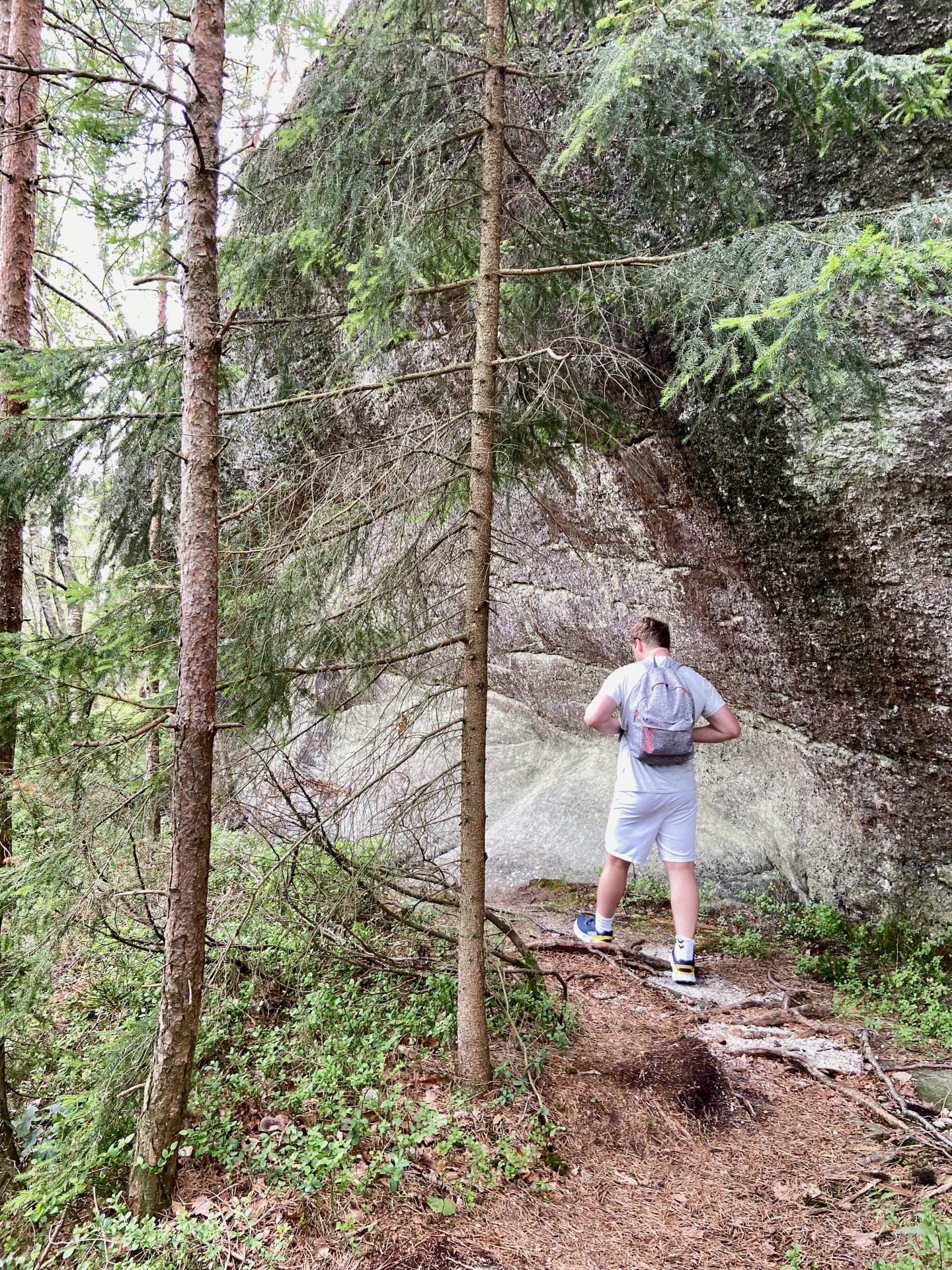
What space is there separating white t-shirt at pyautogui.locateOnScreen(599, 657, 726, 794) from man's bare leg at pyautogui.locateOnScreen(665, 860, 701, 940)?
53 centimetres

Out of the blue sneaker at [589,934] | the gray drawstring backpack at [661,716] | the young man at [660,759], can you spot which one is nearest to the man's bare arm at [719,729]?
the young man at [660,759]

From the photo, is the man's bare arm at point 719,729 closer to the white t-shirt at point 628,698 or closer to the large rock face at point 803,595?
the white t-shirt at point 628,698

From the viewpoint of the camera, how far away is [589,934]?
5.80m

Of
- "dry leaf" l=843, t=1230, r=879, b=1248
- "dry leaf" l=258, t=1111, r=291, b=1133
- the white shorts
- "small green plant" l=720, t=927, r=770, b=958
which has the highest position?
the white shorts

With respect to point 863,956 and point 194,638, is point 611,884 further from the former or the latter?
point 194,638

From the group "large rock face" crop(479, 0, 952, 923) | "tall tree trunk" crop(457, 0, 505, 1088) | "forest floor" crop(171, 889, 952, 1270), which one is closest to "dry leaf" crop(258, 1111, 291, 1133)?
"forest floor" crop(171, 889, 952, 1270)

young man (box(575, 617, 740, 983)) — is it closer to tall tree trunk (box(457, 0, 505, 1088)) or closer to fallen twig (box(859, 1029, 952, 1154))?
fallen twig (box(859, 1029, 952, 1154))

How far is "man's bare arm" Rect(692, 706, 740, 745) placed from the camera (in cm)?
548

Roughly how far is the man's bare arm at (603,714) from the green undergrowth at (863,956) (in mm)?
2207

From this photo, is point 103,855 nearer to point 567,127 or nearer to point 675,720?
point 675,720

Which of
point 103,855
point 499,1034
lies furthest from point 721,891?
point 103,855

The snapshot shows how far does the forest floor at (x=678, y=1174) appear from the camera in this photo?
3164 millimetres

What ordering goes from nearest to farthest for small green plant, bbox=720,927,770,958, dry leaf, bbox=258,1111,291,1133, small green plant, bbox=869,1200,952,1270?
small green plant, bbox=869,1200,952,1270 < dry leaf, bbox=258,1111,291,1133 < small green plant, bbox=720,927,770,958

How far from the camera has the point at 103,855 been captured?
413 cm
